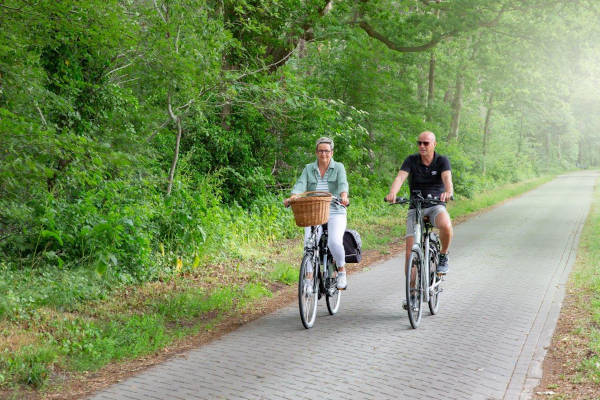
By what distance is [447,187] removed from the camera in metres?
7.36

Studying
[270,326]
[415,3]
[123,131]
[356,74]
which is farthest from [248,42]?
[270,326]

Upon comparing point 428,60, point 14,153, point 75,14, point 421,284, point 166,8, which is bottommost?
point 421,284

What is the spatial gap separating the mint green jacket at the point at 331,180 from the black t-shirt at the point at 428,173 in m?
0.77

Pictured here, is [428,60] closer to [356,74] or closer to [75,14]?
[356,74]

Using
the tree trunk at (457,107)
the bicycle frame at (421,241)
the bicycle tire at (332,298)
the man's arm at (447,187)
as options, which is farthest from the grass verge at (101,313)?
the tree trunk at (457,107)

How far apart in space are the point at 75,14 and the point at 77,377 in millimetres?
4342

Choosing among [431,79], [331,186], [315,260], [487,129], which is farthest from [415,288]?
[487,129]

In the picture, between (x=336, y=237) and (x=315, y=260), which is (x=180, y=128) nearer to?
(x=336, y=237)

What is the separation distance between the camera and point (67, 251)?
8523 mm

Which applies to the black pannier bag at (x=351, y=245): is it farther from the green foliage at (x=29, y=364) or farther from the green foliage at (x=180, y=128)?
the green foliage at (x=29, y=364)

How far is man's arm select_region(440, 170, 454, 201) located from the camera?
7246mm

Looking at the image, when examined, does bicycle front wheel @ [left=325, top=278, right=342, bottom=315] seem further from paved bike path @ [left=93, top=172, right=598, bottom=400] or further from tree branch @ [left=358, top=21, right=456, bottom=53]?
tree branch @ [left=358, top=21, right=456, bottom=53]

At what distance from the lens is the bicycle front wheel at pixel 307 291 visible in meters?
6.96

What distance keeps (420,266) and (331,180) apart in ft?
5.07
